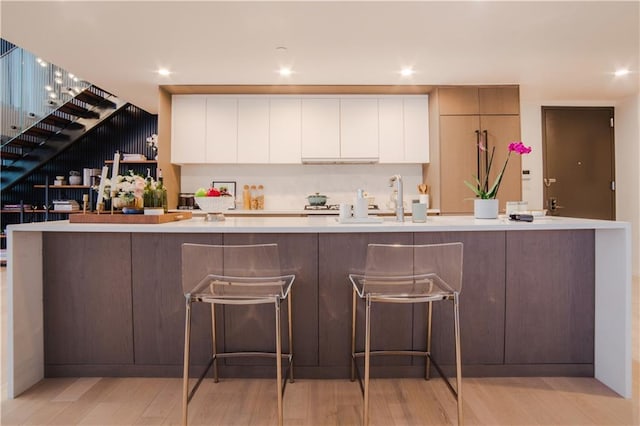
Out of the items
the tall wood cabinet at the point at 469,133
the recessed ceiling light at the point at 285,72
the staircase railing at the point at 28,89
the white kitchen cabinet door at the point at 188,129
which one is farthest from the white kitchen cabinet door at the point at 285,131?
the staircase railing at the point at 28,89

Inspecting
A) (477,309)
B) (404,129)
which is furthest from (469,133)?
(477,309)

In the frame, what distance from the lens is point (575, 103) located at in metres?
5.20

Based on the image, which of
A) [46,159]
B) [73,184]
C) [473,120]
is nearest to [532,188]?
[473,120]

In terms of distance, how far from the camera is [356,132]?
4.70 meters

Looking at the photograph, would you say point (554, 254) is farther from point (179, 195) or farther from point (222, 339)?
point (179, 195)

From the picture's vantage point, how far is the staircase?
5656 mm

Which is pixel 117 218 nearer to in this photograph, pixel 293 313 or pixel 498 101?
pixel 293 313

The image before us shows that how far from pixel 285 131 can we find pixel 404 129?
1449 mm

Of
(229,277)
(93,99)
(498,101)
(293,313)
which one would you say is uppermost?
(93,99)

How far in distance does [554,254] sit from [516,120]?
2.79m

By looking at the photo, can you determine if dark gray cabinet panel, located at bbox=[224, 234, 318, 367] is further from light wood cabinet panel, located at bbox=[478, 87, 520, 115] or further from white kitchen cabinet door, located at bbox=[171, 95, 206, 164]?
light wood cabinet panel, located at bbox=[478, 87, 520, 115]

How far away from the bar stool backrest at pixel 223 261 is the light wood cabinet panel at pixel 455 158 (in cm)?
323

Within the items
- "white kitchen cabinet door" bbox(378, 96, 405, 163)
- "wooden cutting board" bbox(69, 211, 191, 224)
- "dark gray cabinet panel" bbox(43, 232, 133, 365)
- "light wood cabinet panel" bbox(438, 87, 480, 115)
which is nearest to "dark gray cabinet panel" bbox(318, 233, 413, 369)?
"wooden cutting board" bbox(69, 211, 191, 224)

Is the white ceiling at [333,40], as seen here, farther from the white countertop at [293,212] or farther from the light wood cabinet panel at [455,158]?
the white countertop at [293,212]
